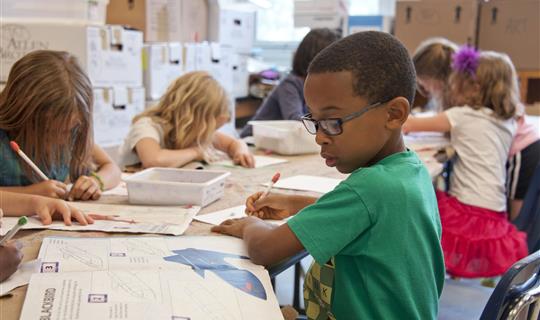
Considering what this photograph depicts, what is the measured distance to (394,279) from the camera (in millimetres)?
930

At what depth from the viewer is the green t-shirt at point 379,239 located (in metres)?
0.92

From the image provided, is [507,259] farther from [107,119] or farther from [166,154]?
[107,119]

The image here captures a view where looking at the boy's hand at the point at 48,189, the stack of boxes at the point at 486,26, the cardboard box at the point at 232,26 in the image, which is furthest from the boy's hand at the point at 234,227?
the cardboard box at the point at 232,26

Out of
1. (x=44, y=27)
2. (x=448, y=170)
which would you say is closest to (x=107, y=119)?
(x=44, y=27)

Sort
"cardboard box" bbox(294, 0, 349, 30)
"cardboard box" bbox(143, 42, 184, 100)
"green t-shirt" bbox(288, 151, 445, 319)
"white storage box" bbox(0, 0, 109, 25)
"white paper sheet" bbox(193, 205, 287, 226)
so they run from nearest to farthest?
"green t-shirt" bbox(288, 151, 445, 319) < "white paper sheet" bbox(193, 205, 287, 226) < "white storage box" bbox(0, 0, 109, 25) < "cardboard box" bbox(143, 42, 184, 100) < "cardboard box" bbox(294, 0, 349, 30)

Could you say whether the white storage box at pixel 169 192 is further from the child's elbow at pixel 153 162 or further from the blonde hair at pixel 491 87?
the blonde hair at pixel 491 87

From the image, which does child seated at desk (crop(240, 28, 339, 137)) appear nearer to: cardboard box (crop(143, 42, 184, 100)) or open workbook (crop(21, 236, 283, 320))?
cardboard box (crop(143, 42, 184, 100))

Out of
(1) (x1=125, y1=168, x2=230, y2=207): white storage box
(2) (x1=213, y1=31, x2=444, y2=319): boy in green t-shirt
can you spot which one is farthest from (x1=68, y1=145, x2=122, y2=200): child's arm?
(2) (x1=213, y1=31, x2=444, y2=319): boy in green t-shirt

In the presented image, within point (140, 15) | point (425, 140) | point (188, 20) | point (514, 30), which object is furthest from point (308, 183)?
point (514, 30)

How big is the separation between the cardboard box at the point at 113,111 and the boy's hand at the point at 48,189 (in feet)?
4.94

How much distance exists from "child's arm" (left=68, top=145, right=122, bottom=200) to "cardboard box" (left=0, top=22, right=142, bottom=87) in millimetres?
836

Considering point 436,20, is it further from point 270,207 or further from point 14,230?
point 14,230

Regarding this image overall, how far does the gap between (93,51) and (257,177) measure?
4.76ft

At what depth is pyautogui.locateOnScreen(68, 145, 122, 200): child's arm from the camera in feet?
4.71
